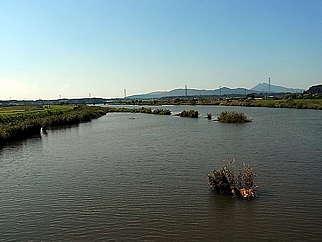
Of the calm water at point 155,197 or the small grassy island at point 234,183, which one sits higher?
the small grassy island at point 234,183

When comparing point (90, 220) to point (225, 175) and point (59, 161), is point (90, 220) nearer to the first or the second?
point (225, 175)

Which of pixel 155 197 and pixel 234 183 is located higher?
pixel 234 183

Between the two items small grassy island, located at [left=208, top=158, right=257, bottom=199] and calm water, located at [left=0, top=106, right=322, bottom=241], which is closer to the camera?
calm water, located at [left=0, top=106, right=322, bottom=241]

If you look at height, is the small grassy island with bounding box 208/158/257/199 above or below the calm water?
above

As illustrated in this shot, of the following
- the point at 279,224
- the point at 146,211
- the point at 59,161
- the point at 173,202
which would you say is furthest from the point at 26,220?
the point at 59,161

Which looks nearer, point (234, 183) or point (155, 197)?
point (155, 197)

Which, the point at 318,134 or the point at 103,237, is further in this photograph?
the point at 318,134

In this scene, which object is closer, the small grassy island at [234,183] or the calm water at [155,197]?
the calm water at [155,197]

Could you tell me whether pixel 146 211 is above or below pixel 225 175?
below
